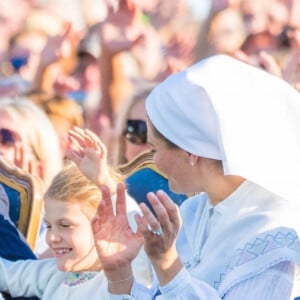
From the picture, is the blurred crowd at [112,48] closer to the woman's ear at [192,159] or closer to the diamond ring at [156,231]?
the woman's ear at [192,159]

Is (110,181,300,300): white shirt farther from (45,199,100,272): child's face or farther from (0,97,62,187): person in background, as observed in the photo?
(0,97,62,187): person in background

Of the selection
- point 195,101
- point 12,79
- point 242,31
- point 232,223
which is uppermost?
point 195,101

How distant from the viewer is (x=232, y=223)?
127 inches

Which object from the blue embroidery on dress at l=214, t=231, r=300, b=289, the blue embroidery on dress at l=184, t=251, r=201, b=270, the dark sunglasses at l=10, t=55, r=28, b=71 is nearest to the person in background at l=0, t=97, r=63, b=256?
the blue embroidery on dress at l=184, t=251, r=201, b=270

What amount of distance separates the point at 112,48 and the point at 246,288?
4427 millimetres

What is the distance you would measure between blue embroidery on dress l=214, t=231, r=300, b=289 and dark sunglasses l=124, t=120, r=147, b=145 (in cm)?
259

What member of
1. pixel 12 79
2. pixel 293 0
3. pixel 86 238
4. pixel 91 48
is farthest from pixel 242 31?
pixel 86 238

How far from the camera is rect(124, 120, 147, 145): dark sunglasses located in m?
5.77

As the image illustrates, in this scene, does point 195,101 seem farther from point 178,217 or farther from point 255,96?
point 178,217

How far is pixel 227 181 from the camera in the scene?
128 inches

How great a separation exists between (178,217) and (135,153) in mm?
2792

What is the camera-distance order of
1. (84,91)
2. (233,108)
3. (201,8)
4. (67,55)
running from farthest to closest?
(201,8) < (84,91) < (67,55) < (233,108)

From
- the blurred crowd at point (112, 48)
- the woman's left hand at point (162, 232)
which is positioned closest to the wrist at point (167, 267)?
the woman's left hand at point (162, 232)

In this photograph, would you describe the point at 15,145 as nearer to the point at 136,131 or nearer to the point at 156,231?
the point at 136,131
